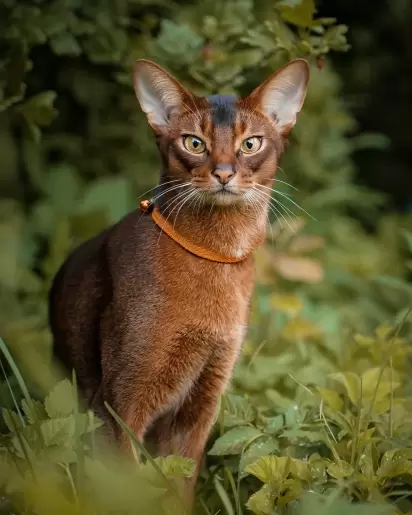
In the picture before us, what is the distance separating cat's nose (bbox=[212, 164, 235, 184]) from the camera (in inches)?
98.2

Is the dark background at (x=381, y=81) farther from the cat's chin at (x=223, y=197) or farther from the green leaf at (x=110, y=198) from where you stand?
the cat's chin at (x=223, y=197)

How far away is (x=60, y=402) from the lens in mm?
2430

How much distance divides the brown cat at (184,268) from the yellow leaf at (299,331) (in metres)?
1.02

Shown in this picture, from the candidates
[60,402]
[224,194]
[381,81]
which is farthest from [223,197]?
[381,81]

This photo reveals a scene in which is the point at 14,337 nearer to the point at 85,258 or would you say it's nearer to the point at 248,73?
the point at 85,258

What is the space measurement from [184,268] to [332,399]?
2.24 feet

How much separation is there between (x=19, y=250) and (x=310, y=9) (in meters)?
1.80

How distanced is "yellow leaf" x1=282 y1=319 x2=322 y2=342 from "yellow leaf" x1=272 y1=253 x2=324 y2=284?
0.60 metres

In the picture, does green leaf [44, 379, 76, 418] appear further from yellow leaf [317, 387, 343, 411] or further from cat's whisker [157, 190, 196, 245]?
yellow leaf [317, 387, 343, 411]

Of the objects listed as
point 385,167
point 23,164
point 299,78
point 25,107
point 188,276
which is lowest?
point 385,167

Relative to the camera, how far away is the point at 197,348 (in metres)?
2.63

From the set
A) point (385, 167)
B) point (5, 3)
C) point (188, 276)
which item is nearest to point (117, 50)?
point (5, 3)

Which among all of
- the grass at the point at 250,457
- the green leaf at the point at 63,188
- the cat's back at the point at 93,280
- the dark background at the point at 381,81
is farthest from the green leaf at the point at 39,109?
the dark background at the point at 381,81

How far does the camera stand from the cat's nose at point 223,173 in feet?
8.18
